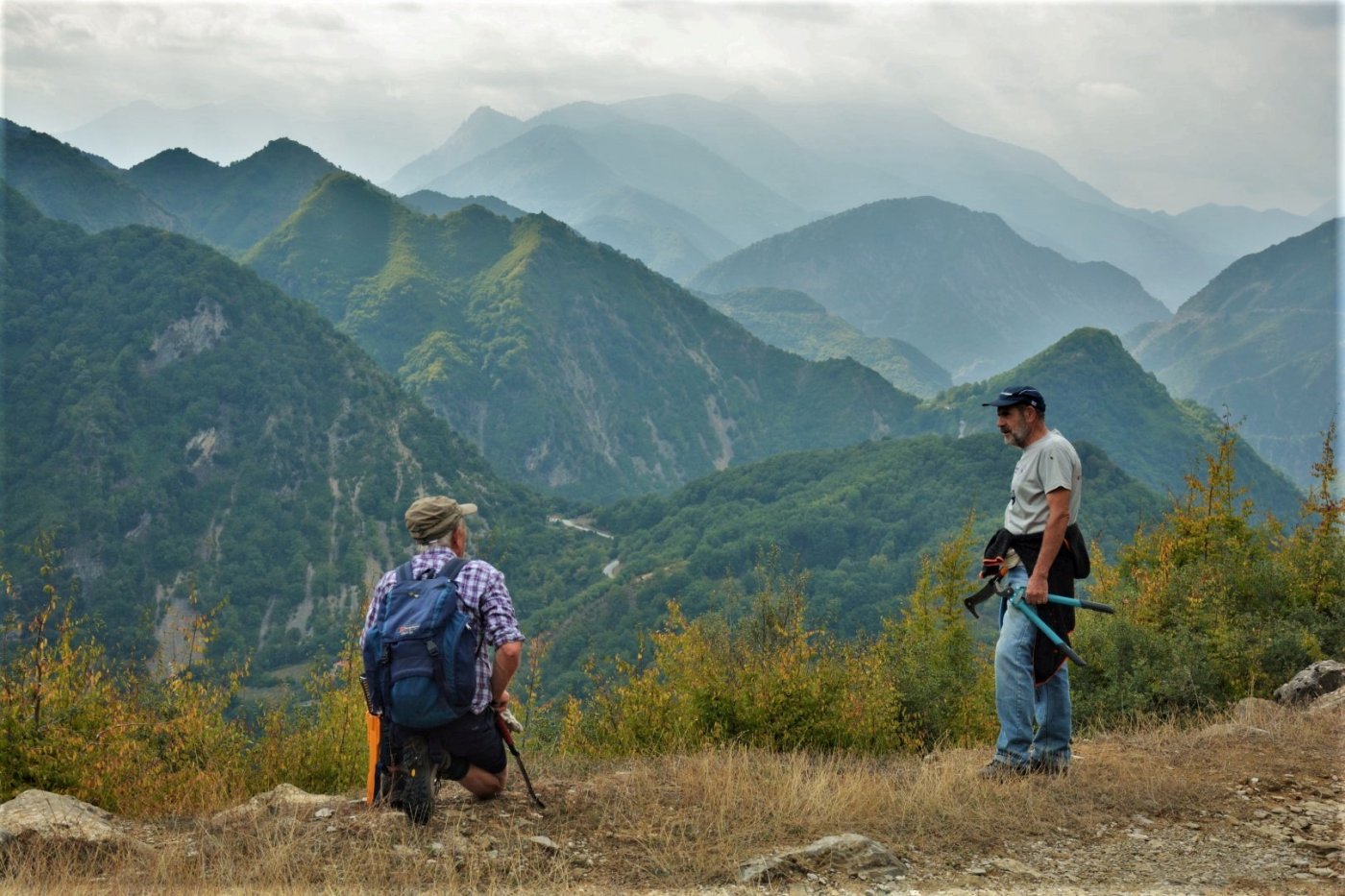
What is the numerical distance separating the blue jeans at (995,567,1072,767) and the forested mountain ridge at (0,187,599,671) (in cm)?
7699

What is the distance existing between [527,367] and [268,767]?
166m

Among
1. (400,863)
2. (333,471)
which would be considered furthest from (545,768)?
(333,471)

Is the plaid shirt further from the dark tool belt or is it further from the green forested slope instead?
the green forested slope

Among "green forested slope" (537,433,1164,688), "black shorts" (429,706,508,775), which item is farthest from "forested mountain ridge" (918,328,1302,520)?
"black shorts" (429,706,508,775)

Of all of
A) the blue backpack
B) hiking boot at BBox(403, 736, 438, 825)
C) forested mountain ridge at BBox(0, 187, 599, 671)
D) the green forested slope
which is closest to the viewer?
the blue backpack

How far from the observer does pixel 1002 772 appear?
625cm

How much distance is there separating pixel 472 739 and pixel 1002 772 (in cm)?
334

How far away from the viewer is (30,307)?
317ft

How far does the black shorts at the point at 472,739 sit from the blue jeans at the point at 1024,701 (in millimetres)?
3111

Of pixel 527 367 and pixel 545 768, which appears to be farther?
pixel 527 367

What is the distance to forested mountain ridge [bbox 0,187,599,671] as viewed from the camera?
272 feet

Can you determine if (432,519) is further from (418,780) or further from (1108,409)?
(1108,409)

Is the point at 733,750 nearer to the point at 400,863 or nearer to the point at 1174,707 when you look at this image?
the point at 400,863

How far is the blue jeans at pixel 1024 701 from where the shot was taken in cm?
619
